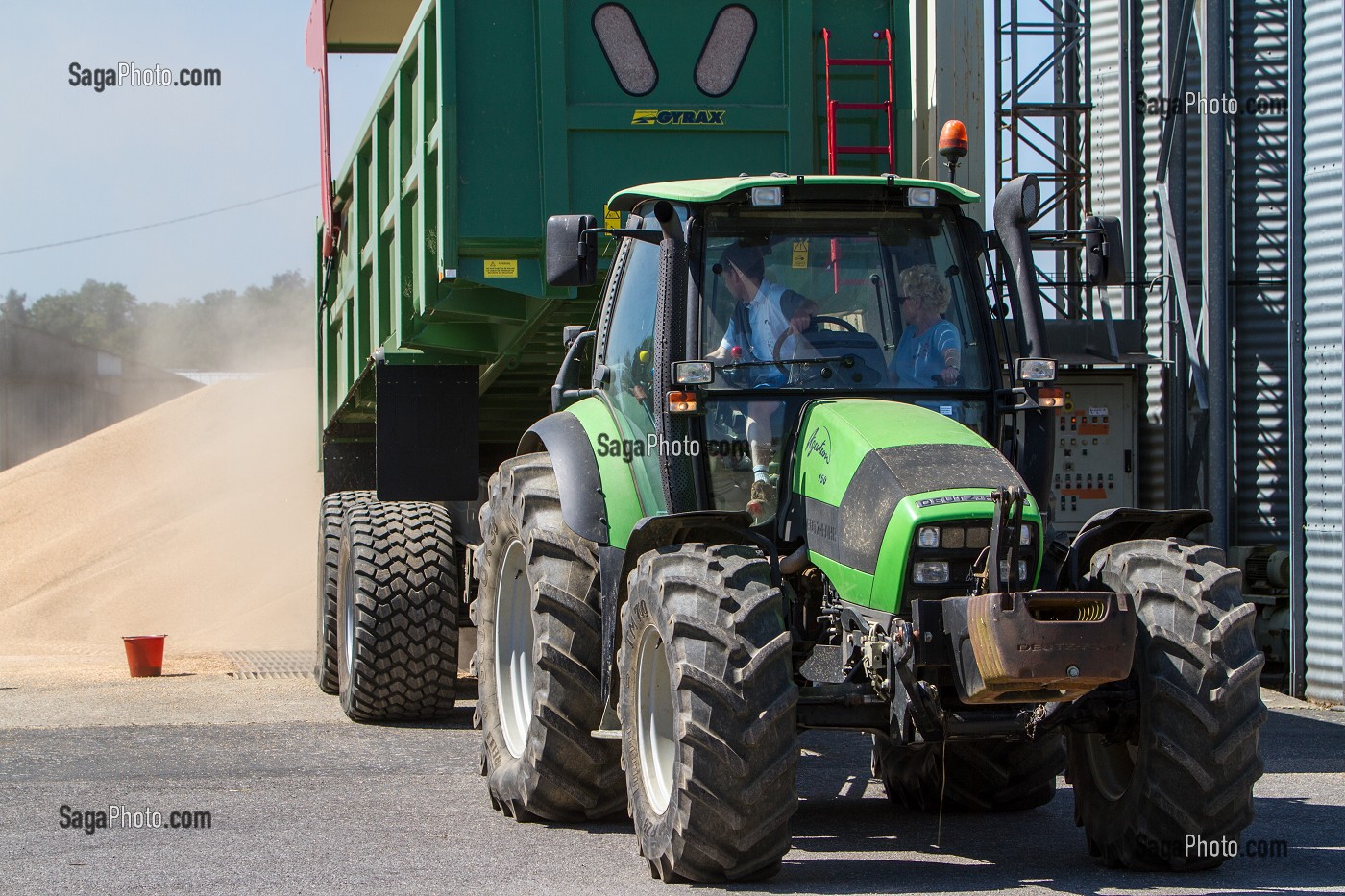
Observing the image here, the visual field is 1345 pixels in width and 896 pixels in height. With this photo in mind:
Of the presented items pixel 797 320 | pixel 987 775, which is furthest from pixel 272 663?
pixel 797 320

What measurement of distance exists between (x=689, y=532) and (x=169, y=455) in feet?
101

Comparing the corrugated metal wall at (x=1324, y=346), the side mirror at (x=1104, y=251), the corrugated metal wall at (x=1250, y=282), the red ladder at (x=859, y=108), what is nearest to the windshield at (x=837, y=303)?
the side mirror at (x=1104, y=251)

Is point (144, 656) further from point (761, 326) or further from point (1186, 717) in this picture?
point (1186, 717)

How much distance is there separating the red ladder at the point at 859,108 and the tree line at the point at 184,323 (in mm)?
49017

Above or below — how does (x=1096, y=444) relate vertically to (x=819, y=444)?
below

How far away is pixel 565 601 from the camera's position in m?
6.73

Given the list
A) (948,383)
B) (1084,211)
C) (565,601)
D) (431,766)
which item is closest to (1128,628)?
(948,383)

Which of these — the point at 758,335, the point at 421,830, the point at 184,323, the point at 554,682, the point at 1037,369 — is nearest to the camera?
the point at 1037,369

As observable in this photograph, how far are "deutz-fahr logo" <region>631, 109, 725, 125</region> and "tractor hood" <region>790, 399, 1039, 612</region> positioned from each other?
126 inches

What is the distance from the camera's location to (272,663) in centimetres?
1464

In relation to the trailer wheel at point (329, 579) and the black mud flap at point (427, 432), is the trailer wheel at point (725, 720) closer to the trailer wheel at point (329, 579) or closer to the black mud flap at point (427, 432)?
the black mud flap at point (427, 432)

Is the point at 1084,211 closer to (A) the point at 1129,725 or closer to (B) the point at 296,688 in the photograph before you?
(B) the point at 296,688

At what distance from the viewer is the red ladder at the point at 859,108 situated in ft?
29.1

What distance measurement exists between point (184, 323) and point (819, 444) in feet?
215
